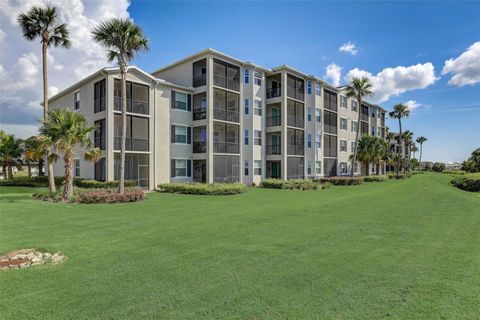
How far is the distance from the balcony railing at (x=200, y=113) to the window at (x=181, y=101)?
2.17 feet

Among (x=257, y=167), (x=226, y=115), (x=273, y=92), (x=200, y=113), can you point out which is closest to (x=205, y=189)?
(x=200, y=113)

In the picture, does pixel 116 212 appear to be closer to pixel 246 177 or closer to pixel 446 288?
pixel 446 288

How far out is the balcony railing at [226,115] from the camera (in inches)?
1098

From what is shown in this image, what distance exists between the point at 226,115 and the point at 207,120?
Answer: 8.80ft

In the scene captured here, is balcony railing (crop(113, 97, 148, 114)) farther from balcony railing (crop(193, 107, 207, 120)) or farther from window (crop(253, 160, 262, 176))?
window (crop(253, 160, 262, 176))

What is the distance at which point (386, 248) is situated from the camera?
7.84 metres

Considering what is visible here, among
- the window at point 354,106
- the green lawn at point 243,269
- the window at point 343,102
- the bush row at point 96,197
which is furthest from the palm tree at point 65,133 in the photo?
the window at point 354,106

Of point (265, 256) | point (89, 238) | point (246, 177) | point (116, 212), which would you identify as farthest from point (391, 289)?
point (246, 177)

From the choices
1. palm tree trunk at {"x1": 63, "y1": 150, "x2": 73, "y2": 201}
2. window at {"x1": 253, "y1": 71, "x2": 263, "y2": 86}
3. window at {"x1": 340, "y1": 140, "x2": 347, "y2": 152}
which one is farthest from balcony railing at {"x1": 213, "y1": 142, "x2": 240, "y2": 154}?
window at {"x1": 340, "y1": 140, "x2": 347, "y2": 152}

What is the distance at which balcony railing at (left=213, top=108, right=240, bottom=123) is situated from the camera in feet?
91.5

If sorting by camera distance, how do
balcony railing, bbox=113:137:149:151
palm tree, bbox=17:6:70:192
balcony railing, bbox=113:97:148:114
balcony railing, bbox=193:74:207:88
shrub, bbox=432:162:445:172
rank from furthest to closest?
shrub, bbox=432:162:445:172 < balcony railing, bbox=193:74:207:88 < balcony railing, bbox=113:97:148:114 < balcony railing, bbox=113:137:149:151 < palm tree, bbox=17:6:70:192

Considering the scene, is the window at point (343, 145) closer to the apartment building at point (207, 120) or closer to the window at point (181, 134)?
the apartment building at point (207, 120)

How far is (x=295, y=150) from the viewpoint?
3494cm

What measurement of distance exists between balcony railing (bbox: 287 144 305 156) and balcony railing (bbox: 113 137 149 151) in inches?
660
